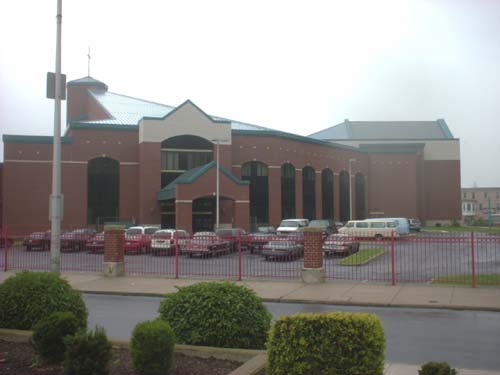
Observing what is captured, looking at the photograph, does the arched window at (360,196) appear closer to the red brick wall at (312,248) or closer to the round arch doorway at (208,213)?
the round arch doorway at (208,213)

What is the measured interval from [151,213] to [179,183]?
22.8 feet

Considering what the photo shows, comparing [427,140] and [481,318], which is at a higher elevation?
[427,140]

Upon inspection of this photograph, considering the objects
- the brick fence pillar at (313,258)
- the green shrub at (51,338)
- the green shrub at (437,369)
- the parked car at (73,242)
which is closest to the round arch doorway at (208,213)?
the parked car at (73,242)

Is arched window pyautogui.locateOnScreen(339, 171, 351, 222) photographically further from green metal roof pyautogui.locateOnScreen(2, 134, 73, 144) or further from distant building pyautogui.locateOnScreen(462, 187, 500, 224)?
distant building pyautogui.locateOnScreen(462, 187, 500, 224)

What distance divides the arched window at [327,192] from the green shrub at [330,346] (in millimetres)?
60814

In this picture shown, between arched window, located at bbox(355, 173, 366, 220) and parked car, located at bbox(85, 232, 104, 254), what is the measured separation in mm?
48746

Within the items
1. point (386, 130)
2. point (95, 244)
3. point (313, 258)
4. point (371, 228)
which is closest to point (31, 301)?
point (313, 258)

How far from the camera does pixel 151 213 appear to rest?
53094 millimetres

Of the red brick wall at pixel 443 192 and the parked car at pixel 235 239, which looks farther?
the red brick wall at pixel 443 192

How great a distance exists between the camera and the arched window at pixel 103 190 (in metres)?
53.0

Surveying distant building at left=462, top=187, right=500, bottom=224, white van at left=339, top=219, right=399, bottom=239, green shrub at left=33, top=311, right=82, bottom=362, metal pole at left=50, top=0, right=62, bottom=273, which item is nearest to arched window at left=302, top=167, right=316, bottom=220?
white van at left=339, top=219, right=399, bottom=239

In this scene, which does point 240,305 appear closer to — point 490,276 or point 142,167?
point 490,276

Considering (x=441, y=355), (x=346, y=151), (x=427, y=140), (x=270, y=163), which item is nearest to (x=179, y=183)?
(x=270, y=163)

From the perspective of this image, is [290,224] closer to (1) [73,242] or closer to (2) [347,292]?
(1) [73,242]
